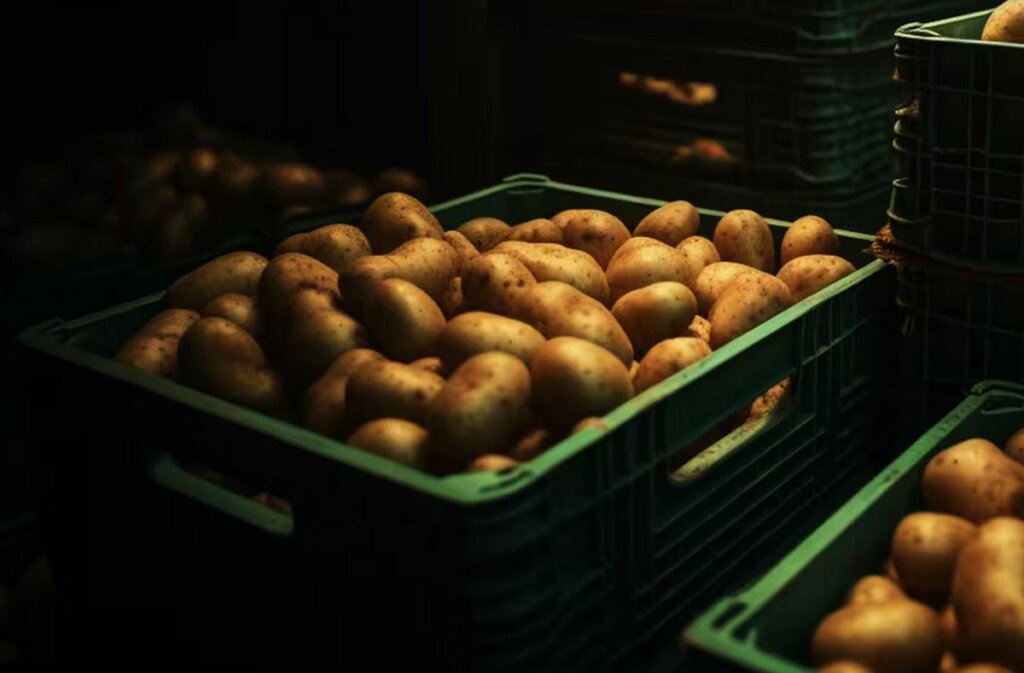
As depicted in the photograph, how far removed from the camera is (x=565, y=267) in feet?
5.06

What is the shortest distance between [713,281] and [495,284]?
31cm

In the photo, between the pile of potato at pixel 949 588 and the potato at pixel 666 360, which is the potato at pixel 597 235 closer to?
the potato at pixel 666 360

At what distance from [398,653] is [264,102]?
1.50m

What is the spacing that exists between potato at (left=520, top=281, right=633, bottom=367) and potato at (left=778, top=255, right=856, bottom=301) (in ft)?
0.90

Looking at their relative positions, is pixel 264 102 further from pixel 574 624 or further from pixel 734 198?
pixel 574 624

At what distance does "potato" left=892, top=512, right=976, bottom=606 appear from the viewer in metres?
1.18

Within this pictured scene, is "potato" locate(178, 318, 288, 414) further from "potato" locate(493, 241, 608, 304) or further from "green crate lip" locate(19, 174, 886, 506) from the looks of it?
"potato" locate(493, 241, 608, 304)

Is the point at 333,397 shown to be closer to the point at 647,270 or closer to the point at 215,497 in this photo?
the point at 215,497

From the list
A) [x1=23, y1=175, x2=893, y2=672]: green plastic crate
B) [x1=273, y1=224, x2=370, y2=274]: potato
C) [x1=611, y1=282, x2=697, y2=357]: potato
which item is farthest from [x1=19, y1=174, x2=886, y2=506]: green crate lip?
[x1=273, y1=224, x2=370, y2=274]: potato

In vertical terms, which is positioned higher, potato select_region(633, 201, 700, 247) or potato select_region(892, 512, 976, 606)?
potato select_region(633, 201, 700, 247)

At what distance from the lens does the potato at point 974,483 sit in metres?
1.23

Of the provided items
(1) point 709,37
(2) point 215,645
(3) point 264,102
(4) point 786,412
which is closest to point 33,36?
(3) point 264,102

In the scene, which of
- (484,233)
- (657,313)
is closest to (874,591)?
(657,313)

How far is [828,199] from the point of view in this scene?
1948 millimetres
